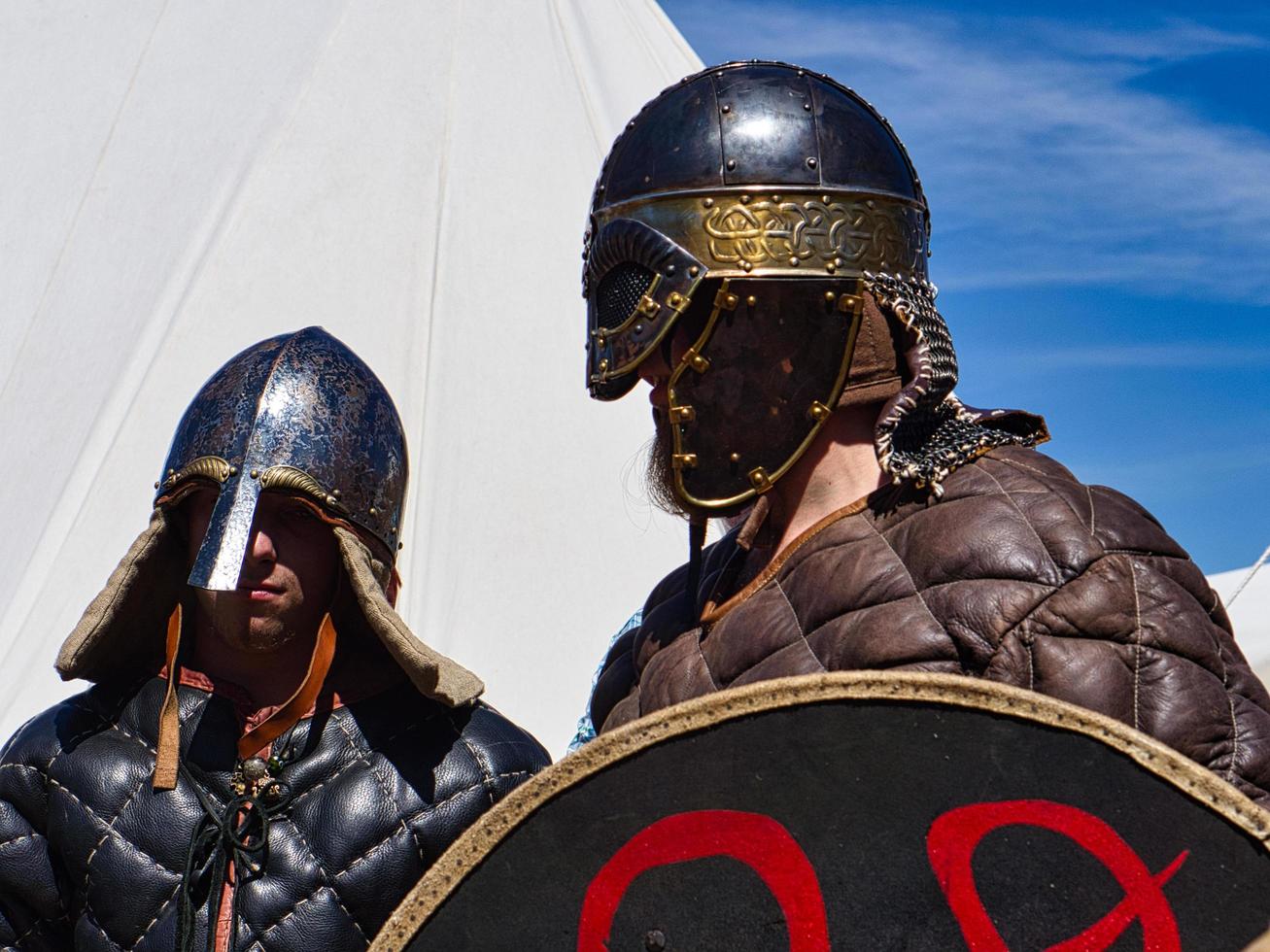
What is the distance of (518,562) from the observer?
22.7 ft

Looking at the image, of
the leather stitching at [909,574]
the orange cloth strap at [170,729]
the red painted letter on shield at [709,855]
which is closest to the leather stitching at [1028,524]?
the leather stitching at [909,574]

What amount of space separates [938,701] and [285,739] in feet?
4.49

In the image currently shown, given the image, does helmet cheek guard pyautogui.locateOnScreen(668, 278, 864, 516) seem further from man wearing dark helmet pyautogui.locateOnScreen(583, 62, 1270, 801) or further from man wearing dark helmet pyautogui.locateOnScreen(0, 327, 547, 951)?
man wearing dark helmet pyautogui.locateOnScreen(0, 327, 547, 951)

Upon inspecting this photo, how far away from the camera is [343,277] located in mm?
7660

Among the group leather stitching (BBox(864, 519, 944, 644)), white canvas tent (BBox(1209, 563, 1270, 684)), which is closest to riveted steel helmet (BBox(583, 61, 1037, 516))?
leather stitching (BBox(864, 519, 944, 644))

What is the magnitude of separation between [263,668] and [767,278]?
3.84 ft

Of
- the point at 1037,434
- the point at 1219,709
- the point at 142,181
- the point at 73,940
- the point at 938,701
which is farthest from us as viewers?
the point at 142,181

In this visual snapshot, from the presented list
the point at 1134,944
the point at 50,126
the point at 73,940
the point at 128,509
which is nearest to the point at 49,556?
the point at 128,509

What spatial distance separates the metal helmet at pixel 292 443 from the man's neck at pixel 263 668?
26 centimetres

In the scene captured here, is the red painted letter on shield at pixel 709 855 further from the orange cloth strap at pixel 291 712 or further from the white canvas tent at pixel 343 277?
the white canvas tent at pixel 343 277

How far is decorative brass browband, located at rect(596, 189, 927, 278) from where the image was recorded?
2.24 meters

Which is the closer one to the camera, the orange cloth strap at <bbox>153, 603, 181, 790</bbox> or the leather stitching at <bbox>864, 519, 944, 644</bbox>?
the leather stitching at <bbox>864, 519, 944, 644</bbox>

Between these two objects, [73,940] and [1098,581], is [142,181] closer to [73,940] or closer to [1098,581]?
[73,940]

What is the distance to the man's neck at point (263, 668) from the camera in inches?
104
